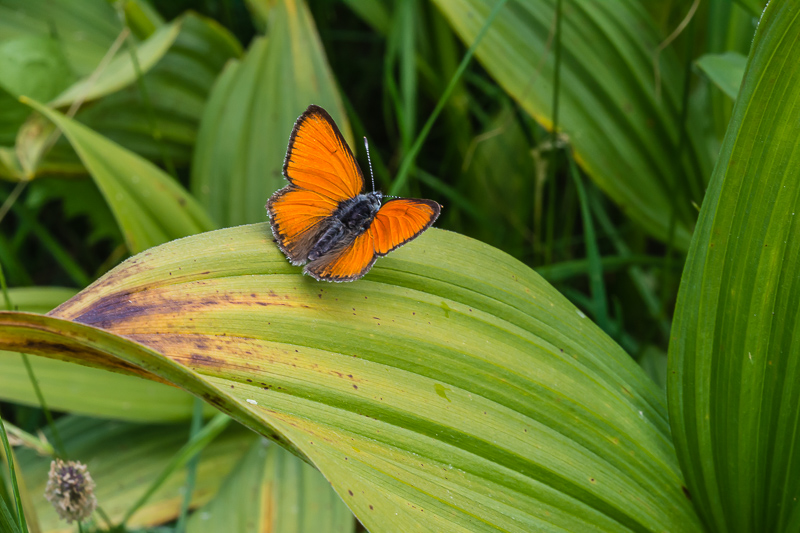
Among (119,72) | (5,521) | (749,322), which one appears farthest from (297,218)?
(119,72)

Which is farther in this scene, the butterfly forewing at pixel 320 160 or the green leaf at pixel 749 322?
the butterfly forewing at pixel 320 160

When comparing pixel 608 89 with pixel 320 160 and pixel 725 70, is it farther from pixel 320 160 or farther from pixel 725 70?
pixel 320 160

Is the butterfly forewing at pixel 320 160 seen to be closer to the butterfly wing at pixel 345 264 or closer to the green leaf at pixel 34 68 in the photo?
the butterfly wing at pixel 345 264

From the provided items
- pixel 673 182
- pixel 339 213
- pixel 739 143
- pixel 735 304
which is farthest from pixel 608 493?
pixel 673 182

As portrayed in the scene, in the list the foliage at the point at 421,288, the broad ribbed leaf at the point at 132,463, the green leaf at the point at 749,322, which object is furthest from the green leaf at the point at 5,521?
the green leaf at the point at 749,322

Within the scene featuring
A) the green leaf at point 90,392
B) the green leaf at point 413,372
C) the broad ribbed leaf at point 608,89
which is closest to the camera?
the green leaf at point 413,372

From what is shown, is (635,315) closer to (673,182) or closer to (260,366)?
(673,182)

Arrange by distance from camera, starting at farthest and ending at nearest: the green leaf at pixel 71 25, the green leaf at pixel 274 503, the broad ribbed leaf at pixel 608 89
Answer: the green leaf at pixel 71 25 → the broad ribbed leaf at pixel 608 89 → the green leaf at pixel 274 503

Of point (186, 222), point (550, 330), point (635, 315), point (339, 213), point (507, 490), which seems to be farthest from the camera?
point (635, 315)

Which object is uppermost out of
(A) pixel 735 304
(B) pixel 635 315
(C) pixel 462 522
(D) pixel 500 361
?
(B) pixel 635 315
